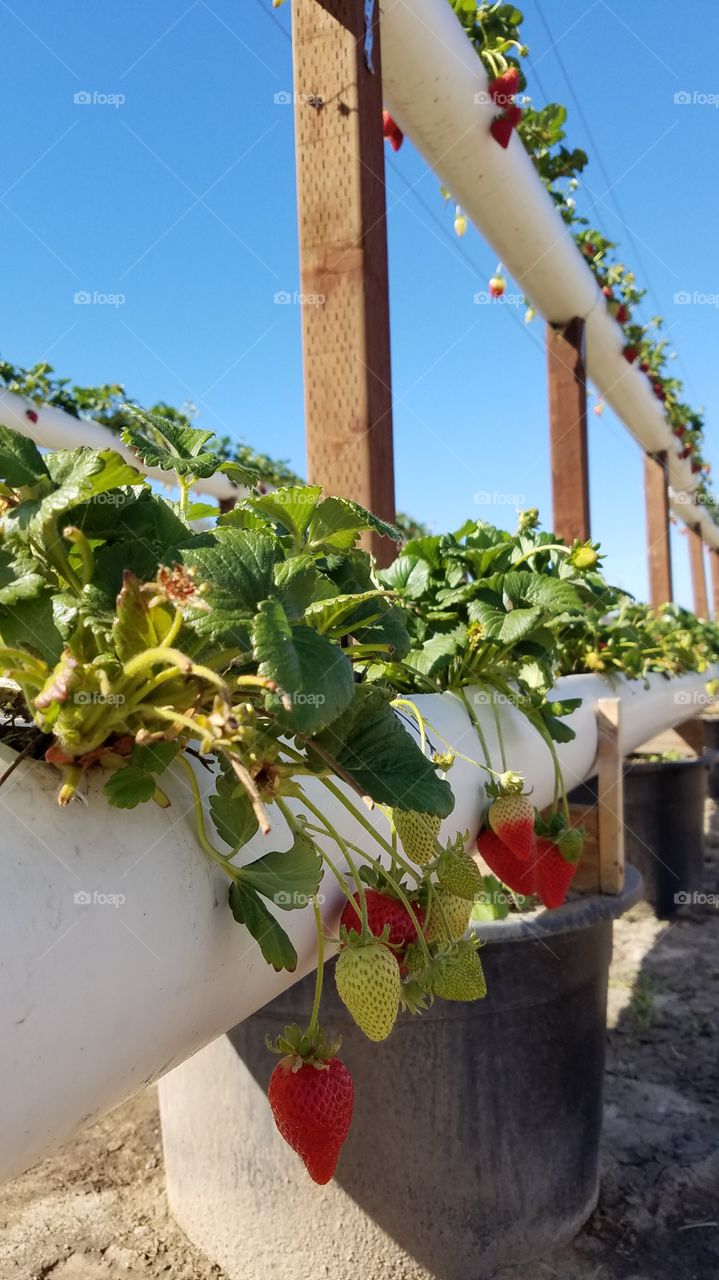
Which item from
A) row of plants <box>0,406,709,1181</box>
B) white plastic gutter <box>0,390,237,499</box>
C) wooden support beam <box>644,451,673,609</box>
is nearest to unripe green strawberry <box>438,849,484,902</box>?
row of plants <box>0,406,709,1181</box>

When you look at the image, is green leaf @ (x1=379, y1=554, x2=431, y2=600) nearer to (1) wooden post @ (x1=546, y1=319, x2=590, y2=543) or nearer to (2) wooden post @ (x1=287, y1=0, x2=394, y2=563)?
(2) wooden post @ (x1=287, y1=0, x2=394, y2=563)

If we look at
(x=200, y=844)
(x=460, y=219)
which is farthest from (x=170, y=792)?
(x=460, y=219)

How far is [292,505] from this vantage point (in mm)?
648

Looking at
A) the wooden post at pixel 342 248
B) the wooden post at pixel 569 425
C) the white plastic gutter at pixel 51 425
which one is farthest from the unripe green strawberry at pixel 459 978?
the white plastic gutter at pixel 51 425

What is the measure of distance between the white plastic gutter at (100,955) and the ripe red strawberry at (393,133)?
2015mm

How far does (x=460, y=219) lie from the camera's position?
113 inches

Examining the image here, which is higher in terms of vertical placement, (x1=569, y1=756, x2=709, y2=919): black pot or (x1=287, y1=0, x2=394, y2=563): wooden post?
(x1=287, y1=0, x2=394, y2=563): wooden post

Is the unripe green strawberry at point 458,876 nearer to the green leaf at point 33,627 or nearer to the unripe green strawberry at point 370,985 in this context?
the unripe green strawberry at point 370,985

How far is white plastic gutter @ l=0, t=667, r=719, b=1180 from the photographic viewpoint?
1.48 feet

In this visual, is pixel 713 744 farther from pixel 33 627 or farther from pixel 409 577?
pixel 33 627

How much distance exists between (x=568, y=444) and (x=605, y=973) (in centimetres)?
253

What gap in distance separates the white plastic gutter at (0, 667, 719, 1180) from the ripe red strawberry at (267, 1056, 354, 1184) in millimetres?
59

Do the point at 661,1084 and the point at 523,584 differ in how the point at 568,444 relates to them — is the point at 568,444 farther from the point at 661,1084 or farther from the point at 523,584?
the point at 523,584

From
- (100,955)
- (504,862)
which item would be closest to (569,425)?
(504,862)
